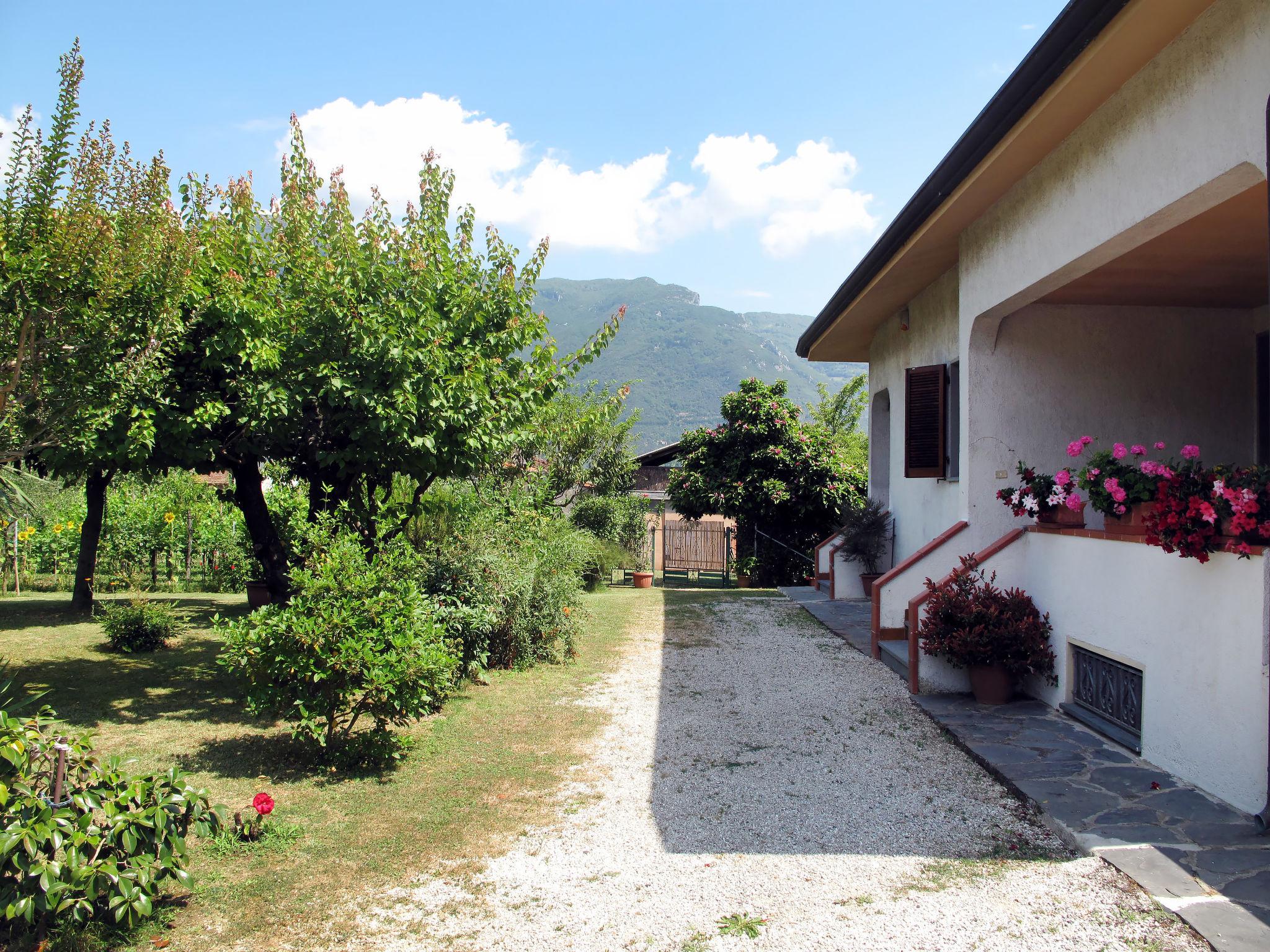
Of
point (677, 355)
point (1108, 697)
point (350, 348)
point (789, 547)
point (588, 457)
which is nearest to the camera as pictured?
point (1108, 697)

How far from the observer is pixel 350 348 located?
6809 mm

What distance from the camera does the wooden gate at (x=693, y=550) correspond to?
781 inches

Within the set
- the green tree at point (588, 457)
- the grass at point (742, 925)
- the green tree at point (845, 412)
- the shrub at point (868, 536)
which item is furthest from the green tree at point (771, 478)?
the grass at point (742, 925)

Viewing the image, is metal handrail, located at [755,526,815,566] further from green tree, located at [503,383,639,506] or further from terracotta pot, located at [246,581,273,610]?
terracotta pot, located at [246,581,273,610]

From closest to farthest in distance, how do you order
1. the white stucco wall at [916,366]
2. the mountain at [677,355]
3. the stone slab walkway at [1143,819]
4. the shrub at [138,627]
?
the stone slab walkway at [1143,819]
the white stucco wall at [916,366]
the shrub at [138,627]
the mountain at [677,355]

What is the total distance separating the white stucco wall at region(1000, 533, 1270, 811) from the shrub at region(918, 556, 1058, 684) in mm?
257

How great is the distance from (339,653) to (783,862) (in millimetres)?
3069

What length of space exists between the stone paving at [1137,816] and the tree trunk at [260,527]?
6.10 metres

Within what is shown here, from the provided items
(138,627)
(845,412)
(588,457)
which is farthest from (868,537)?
(845,412)

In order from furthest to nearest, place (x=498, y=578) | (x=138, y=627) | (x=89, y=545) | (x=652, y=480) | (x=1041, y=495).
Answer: (x=652, y=480), (x=89, y=545), (x=138, y=627), (x=498, y=578), (x=1041, y=495)

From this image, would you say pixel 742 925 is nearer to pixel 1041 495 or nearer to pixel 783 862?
pixel 783 862

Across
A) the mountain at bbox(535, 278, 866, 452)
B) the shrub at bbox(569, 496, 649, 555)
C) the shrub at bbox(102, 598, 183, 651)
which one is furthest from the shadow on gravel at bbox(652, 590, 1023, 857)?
the mountain at bbox(535, 278, 866, 452)

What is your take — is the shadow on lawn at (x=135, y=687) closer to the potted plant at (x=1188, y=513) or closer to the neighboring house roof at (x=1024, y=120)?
the potted plant at (x=1188, y=513)

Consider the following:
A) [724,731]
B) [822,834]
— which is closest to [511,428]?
[724,731]
